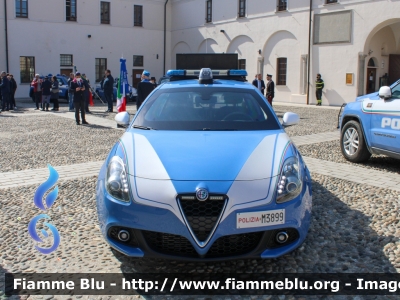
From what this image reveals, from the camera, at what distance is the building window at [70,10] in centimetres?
3472

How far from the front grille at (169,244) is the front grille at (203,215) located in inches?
5.1

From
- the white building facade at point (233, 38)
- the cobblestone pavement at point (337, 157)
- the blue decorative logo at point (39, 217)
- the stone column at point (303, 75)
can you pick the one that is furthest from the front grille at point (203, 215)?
the stone column at point (303, 75)

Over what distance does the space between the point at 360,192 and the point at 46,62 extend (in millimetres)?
31349

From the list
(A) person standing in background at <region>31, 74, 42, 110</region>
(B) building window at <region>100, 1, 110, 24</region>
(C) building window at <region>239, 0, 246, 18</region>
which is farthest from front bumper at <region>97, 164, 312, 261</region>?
(B) building window at <region>100, 1, 110, 24</region>

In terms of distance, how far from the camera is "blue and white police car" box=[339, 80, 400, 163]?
745cm

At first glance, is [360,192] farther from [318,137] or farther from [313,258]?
[318,137]

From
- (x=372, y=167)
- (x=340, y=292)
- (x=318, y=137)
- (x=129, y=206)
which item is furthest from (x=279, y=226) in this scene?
(x=318, y=137)

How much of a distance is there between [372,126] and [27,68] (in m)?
30.4

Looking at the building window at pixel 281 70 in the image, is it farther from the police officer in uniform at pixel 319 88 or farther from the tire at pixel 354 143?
the tire at pixel 354 143

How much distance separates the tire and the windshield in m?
3.80

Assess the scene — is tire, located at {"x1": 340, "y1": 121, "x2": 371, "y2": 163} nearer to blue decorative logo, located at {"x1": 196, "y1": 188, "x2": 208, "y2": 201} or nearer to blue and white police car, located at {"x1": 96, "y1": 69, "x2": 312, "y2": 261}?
blue and white police car, located at {"x1": 96, "y1": 69, "x2": 312, "y2": 261}

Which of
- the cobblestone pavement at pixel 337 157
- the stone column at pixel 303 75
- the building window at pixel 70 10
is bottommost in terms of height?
the cobblestone pavement at pixel 337 157

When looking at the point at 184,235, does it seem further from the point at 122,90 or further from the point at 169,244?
the point at 122,90

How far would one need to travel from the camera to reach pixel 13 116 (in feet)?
61.7
